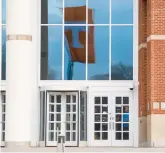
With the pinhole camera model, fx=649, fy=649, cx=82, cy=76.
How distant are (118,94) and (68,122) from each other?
254 cm

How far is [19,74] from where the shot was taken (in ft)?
90.0

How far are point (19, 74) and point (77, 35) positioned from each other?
11.3ft

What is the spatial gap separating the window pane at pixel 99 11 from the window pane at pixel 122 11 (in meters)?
0.31

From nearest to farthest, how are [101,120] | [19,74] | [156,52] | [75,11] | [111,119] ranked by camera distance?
1. [156,52]
2. [19,74]
3. [111,119]
4. [101,120]
5. [75,11]

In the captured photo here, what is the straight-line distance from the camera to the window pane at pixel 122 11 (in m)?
29.0

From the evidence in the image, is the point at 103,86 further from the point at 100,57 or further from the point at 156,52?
the point at 156,52

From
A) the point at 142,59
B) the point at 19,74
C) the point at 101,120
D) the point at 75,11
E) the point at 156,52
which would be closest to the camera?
the point at 156,52

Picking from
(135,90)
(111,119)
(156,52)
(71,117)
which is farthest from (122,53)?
(71,117)

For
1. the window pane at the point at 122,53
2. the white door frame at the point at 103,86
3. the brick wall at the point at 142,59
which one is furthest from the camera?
the window pane at the point at 122,53

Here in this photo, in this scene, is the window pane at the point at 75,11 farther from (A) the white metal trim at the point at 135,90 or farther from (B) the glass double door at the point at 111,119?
(B) the glass double door at the point at 111,119

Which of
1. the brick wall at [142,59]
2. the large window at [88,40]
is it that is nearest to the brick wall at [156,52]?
the brick wall at [142,59]

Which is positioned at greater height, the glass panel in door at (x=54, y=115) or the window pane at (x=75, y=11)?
the window pane at (x=75, y=11)

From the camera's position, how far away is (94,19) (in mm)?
29016

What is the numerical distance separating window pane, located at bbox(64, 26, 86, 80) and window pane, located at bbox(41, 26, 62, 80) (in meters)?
0.31
